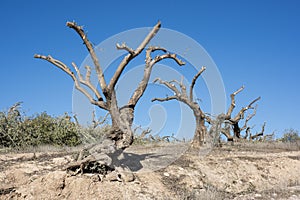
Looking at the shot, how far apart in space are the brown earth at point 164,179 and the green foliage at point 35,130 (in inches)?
201

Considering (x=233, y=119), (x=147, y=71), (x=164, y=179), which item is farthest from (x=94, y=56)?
(x=233, y=119)

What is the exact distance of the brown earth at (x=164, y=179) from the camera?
25.2ft

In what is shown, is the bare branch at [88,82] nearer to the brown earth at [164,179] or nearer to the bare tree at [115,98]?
the bare tree at [115,98]

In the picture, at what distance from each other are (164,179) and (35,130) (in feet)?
32.6

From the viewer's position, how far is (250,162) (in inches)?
488

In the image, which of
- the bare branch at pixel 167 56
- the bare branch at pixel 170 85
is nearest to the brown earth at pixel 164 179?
the bare branch at pixel 167 56

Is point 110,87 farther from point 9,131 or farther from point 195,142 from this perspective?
point 9,131

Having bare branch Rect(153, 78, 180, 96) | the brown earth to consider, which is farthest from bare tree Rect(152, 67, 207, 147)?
the brown earth

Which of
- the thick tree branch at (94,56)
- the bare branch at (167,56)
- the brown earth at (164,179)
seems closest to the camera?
the brown earth at (164,179)

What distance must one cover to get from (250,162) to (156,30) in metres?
6.45

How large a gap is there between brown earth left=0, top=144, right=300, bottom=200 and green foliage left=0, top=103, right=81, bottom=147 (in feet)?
16.8

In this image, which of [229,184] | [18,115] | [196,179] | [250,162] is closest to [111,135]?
[196,179]

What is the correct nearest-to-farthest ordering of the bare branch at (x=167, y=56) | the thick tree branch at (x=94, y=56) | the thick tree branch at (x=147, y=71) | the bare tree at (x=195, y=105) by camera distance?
the thick tree branch at (x=94, y=56) < the thick tree branch at (x=147, y=71) < the bare branch at (x=167, y=56) < the bare tree at (x=195, y=105)

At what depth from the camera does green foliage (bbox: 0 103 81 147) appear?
15922 mm
